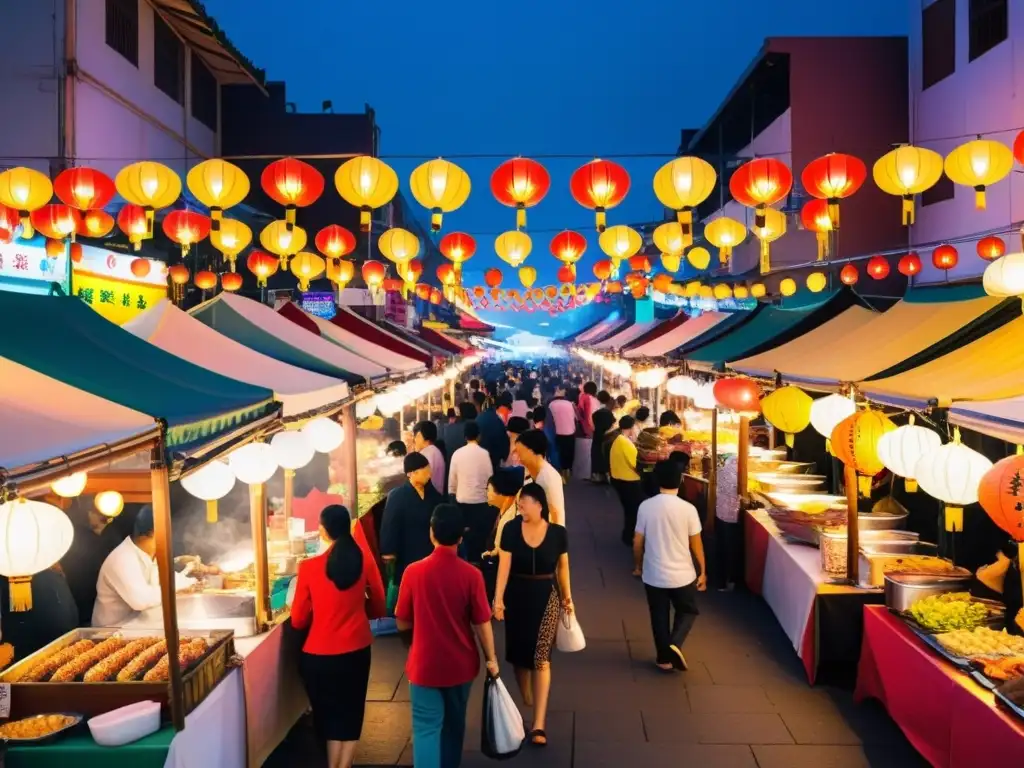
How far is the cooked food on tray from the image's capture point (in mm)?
4340

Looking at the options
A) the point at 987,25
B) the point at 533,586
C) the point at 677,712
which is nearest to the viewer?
the point at 533,586

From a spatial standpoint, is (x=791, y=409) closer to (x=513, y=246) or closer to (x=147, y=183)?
(x=513, y=246)

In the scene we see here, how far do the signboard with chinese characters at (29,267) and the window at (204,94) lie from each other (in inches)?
419

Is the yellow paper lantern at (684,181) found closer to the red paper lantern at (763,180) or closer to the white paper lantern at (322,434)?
the red paper lantern at (763,180)

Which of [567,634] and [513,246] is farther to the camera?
[513,246]

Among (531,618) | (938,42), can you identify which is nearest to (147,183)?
(531,618)

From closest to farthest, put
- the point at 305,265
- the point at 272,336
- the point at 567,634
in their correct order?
the point at 567,634, the point at 272,336, the point at 305,265

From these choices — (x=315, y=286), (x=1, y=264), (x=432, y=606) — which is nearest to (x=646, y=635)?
(x=432, y=606)

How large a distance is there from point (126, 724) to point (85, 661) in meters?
0.75

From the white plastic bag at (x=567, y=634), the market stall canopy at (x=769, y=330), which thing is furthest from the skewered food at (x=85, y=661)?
the market stall canopy at (x=769, y=330)

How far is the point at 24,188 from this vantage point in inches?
362

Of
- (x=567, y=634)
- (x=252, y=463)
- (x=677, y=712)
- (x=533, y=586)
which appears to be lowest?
(x=677, y=712)

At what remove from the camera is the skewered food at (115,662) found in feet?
15.4

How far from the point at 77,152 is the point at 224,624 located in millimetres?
11558
